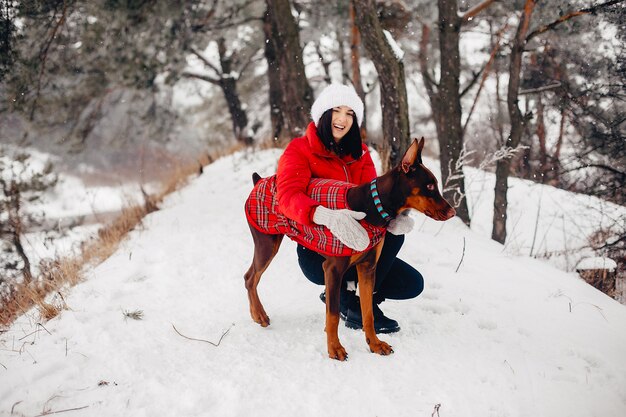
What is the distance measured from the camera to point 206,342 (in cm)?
264

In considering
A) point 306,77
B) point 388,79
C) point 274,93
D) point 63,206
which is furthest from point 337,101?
point 63,206

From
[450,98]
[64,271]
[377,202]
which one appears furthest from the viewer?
[450,98]

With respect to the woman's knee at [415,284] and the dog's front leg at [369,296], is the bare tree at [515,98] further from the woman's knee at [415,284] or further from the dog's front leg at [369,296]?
the dog's front leg at [369,296]

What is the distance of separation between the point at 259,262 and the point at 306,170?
737mm

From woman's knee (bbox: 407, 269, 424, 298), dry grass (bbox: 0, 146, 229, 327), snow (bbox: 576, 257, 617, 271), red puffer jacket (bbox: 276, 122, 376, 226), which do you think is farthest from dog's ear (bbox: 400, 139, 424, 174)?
snow (bbox: 576, 257, 617, 271)

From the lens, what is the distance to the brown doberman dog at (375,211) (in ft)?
6.92

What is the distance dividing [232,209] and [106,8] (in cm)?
333

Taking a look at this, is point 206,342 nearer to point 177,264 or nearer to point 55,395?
point 55,395

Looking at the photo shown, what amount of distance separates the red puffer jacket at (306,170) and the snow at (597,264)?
3.30 metres

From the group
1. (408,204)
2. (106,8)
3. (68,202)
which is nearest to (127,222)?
(106,8)

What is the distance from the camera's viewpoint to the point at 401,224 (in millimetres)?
2350

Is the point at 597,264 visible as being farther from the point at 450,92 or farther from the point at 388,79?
the point at 388,79

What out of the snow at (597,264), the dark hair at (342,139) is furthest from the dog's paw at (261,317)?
the snow at (597,264)

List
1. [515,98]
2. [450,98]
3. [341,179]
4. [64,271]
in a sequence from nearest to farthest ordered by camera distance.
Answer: [341,179]
[64,271]
[515,98]
[450,98]
